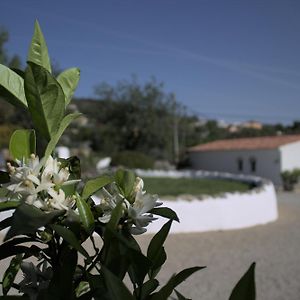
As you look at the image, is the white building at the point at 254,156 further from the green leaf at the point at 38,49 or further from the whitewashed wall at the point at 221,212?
the green leaf at the point at 38,49

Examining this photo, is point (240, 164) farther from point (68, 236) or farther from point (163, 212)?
A: point (68, 236)

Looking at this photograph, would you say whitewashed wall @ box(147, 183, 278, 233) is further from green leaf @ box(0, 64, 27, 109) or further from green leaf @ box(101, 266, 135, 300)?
green leaf @ box(101, 266, 135, 300)

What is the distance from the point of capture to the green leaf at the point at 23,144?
4.33ft

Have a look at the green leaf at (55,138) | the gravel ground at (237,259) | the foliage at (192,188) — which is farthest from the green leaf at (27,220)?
the foliage at (192,188)

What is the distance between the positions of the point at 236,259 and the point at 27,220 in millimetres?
6129

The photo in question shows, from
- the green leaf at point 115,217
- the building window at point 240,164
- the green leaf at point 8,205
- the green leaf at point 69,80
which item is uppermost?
the green leaf at point 69,80

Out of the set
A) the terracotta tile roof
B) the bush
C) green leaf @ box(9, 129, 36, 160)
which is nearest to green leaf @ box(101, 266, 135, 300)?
green leaf @ box(9, 129, 36, 160)

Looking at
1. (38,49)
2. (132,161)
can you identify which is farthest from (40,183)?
(132,161)

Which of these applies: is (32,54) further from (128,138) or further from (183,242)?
(128,138)

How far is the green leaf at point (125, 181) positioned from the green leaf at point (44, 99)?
0.26m

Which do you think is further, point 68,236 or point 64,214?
point 64,214

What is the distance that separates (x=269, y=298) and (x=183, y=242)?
10.3 feet

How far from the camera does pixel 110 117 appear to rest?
3700cm

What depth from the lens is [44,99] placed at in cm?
124
